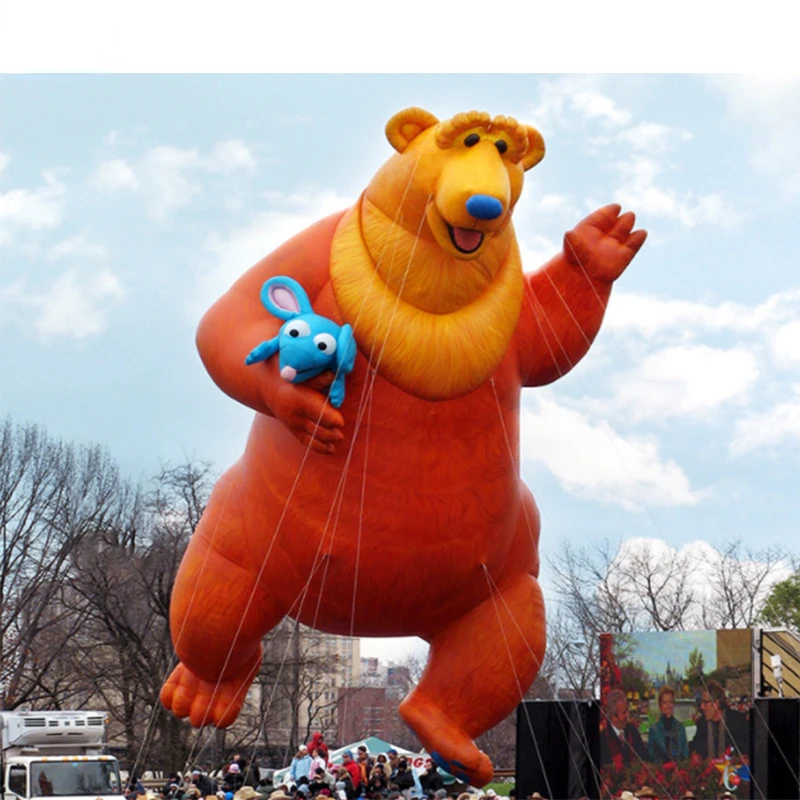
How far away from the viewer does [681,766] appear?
13578 mm

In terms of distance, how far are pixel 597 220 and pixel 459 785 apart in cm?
851

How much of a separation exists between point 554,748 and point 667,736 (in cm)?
134

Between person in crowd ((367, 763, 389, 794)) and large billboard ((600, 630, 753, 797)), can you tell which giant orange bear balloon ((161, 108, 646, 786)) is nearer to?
person in crowd ((367, 763, 389, 794))

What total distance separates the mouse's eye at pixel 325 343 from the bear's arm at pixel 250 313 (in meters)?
0.38

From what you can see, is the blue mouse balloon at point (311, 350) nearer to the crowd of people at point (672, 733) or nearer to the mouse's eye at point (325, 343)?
the mouse's eye at point (325, 343)

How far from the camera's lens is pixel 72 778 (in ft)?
37.0

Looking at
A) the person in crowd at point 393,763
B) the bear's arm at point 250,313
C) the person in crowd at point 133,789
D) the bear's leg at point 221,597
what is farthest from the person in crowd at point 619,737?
the bear's arm at point 250,313

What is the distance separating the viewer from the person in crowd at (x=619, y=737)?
14125 millimetres

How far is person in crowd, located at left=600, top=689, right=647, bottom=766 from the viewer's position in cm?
1412

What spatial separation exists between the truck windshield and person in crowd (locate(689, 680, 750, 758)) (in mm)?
6406

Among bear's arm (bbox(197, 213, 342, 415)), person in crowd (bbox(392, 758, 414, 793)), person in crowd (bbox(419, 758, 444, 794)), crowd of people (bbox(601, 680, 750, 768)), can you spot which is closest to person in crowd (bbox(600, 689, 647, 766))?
crowd of people (bbox(601, 680, 750, 768))

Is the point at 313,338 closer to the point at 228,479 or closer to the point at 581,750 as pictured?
the point at 228,479

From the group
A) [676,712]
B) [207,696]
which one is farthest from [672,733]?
[207,696]

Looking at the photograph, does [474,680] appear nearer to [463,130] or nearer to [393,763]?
[463,130]
